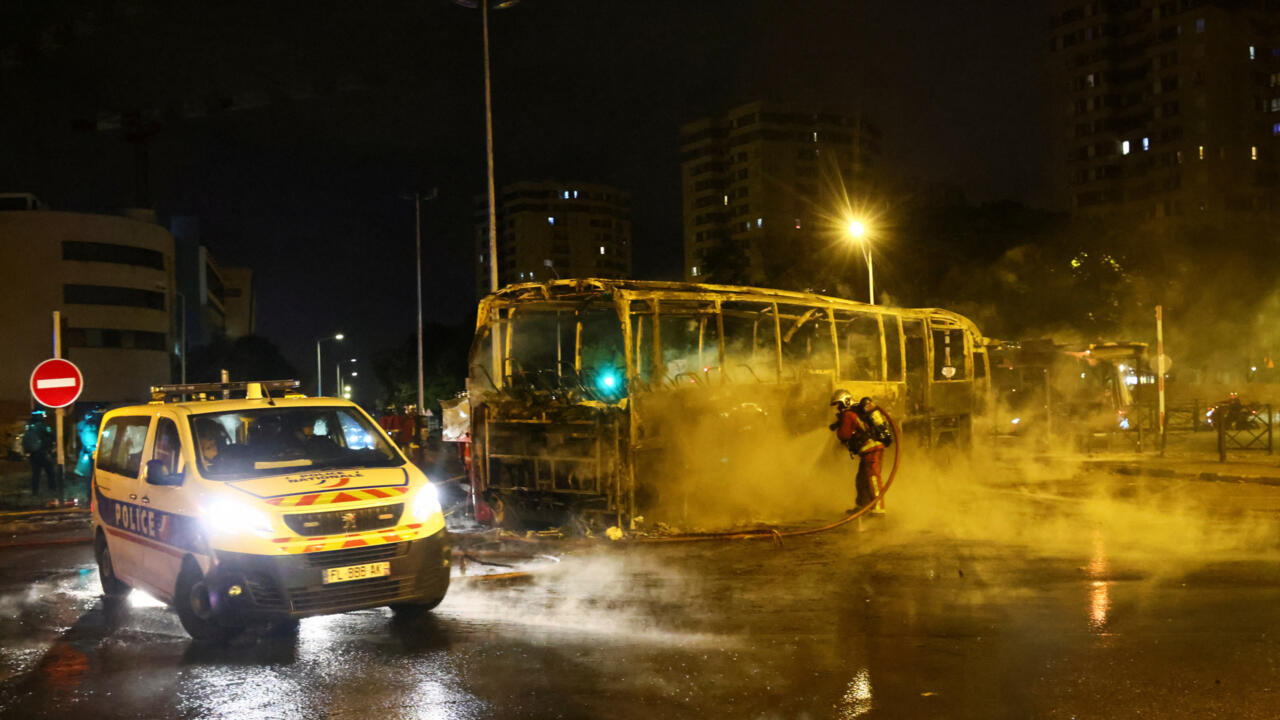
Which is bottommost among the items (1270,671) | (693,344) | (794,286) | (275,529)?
(1270,671)

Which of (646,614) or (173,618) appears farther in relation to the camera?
(173,618)

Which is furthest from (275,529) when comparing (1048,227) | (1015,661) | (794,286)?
(1048,227)

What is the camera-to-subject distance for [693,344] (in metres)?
15.7

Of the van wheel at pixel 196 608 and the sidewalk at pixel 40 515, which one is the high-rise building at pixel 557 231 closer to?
the sidewalk at pixel 40 515

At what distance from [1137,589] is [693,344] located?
26.4ft

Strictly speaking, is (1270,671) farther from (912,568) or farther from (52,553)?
(52,553)

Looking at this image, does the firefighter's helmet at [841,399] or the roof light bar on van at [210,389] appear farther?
the firefighter's helmet at [841,399]

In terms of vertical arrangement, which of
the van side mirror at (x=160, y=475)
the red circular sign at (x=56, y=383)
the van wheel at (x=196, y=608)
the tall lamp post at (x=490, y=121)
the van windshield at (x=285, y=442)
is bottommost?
the van wheel at (x=196, y=608)

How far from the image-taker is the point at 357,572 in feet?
24.6

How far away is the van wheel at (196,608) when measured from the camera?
7547 millimetres

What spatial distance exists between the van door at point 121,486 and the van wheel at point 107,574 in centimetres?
12

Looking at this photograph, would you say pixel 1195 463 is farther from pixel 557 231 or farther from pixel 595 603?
pixel 557 231

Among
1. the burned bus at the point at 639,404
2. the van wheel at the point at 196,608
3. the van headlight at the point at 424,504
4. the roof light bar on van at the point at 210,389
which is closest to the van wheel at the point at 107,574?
the roof light bar on van at the point at 210,389

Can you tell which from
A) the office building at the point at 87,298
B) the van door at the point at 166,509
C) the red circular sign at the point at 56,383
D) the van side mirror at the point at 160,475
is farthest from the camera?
the office building at the point at 87,298
